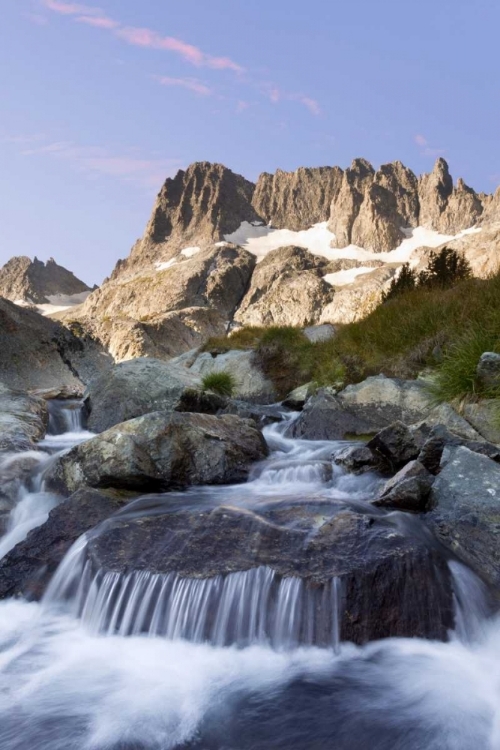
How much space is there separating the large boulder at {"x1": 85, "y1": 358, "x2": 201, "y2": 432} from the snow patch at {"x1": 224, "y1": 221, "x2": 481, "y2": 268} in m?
103

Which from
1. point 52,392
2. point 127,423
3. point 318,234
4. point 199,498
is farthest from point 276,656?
point 318,234

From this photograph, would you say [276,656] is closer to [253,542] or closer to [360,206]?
[253,542]

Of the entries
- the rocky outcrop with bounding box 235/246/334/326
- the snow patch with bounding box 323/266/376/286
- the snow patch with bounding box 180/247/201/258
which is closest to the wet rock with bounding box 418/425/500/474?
the rocky outcrop with bounding box 235/246/334/326

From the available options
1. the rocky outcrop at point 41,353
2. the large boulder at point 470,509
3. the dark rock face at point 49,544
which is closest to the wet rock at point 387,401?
the large boulder at point 470,509

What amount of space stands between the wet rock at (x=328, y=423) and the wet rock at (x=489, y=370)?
2.18m

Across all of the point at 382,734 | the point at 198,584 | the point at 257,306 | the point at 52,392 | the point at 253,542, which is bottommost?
the point at 382,734

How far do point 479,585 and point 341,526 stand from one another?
1.15 metres

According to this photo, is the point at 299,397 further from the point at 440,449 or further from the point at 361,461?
the point at 440,449

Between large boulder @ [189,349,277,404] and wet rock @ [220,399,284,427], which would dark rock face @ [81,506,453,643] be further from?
large boulder @ [189,349,277,404]

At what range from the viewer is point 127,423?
6.72 meters

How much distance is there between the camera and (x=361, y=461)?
6418 mm

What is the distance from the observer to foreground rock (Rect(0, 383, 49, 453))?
7.72 metres

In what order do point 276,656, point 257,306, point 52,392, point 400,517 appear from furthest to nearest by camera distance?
point 257,306
point 52,392
point 400,517
point 276,656

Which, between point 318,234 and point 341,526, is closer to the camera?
point 341,526
